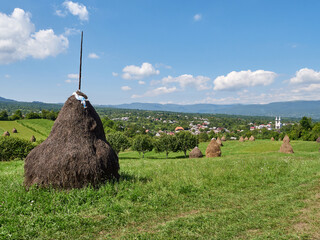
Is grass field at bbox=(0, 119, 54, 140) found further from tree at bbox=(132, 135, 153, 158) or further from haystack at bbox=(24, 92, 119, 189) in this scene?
haystack at bbox=(24, 92, 119, 189)

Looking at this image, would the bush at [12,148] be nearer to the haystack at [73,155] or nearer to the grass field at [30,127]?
the haystack at [73,155]

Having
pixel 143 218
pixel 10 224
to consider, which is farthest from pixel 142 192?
pixel 10 224

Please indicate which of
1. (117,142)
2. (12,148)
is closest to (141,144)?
(117,142)

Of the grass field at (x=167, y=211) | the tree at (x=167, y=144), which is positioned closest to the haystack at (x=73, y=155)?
the grass field at (x=167, y=211)

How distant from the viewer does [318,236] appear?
17.1 feet

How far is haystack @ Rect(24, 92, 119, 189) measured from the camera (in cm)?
800

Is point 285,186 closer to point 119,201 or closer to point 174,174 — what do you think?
point 174,174

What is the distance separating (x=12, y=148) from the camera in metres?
32.0

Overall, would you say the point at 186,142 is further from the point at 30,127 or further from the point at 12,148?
the point at 30,127

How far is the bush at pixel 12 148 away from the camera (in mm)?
31094

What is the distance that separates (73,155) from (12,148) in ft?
102

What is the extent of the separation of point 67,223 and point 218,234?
170 inches

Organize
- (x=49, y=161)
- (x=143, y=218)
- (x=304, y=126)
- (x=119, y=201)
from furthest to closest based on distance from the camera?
(x=304, y=126) → (x=49, y=161) → (x=119, y=201) → (x=143, y=218)

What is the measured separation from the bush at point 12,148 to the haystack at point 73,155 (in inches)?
1129
